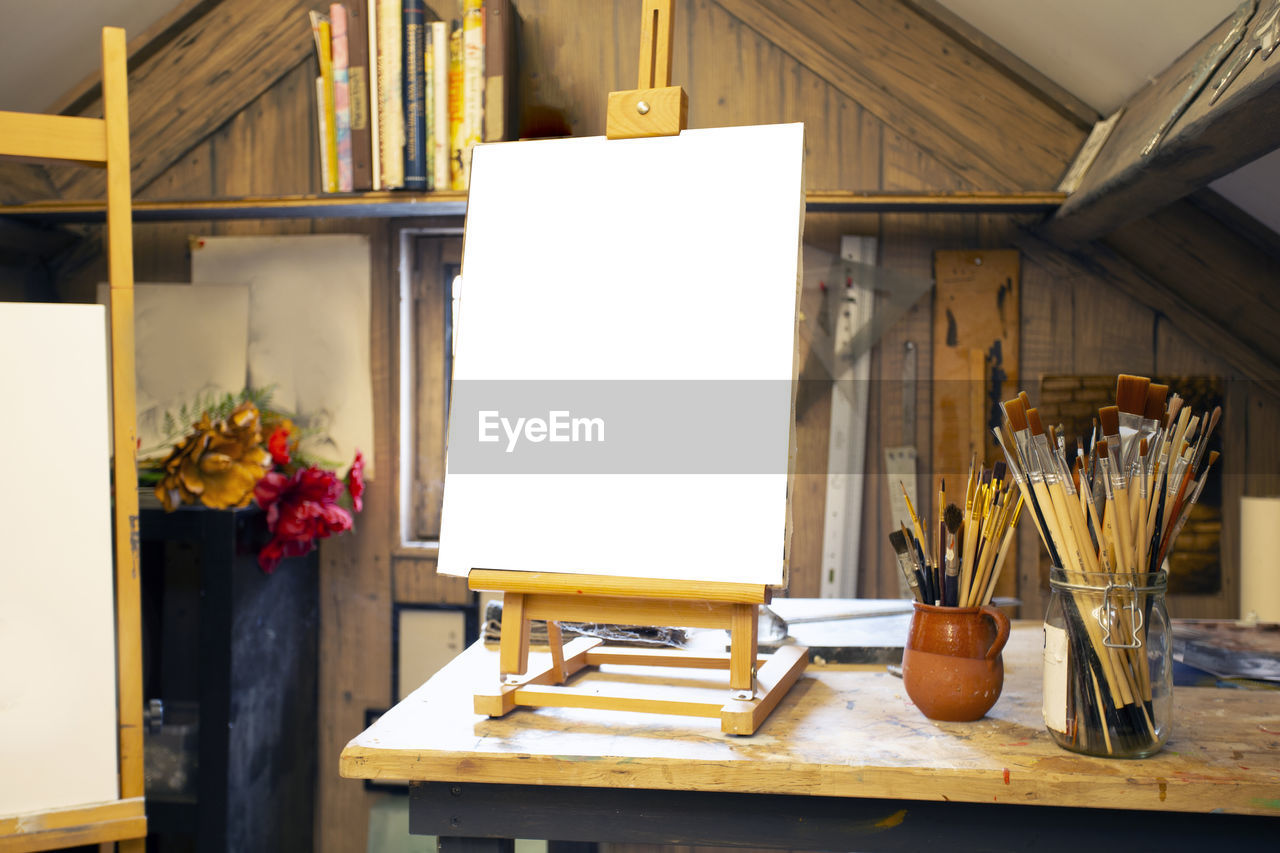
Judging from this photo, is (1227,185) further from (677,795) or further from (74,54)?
(74,54)

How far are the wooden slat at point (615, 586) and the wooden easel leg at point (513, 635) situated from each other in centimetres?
2

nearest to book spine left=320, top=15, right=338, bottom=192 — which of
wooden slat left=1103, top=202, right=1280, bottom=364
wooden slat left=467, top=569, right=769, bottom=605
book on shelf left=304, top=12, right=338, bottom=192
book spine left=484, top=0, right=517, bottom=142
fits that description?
book on shelf left=304, top=12, right=338, bottom=192

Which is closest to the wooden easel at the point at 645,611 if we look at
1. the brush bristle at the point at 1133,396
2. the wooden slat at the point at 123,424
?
the brush bristle at the point at 1133,396

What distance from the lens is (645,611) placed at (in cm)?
99

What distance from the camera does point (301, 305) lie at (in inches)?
82.7

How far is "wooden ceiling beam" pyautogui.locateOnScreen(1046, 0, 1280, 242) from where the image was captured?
3.64 ft

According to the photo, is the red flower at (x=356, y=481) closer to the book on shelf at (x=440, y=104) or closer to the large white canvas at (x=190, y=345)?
the large white canvas at (x=190, y=345)

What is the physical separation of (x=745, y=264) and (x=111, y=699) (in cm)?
105

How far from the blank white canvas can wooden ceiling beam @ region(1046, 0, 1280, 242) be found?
149cm

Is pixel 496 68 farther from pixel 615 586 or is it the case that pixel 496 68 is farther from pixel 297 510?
pixel 615 586

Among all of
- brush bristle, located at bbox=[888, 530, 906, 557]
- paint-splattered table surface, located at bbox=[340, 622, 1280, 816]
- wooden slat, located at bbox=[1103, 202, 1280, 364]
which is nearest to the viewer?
paint-splattered table surface, located at bbox=[340, 622, 1280, 816]

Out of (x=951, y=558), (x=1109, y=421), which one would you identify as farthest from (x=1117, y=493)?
(x=951, y=558)

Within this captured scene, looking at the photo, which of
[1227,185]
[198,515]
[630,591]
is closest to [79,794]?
[198,515]

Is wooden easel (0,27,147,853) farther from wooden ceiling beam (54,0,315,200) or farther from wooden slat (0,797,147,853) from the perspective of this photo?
wooden ceiling beam (54,0,315,200)
